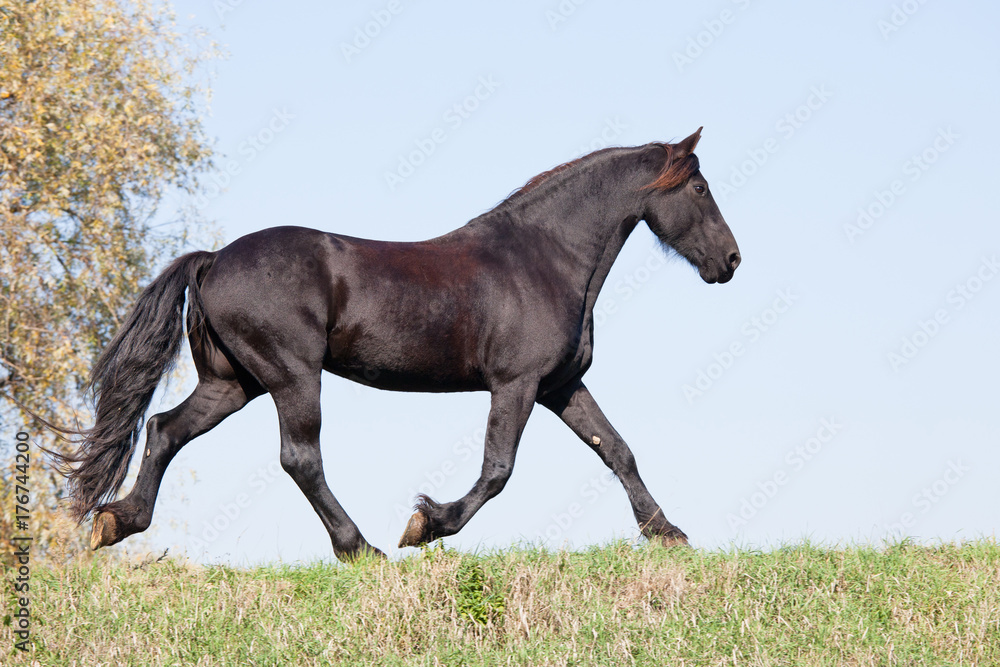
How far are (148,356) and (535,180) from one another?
3033 millimetres

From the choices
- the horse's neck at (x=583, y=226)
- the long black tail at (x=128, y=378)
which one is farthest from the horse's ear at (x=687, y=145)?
the long black tail at (x=128, y=378)

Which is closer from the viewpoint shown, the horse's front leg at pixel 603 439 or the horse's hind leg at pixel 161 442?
the horse's hind leg at pixel 161 442

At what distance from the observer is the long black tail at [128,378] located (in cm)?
665

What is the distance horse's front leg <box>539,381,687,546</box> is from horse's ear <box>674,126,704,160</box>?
189cm

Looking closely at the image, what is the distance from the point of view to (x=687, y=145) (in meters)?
7.62

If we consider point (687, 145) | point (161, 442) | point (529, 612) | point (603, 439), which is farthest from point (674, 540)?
point (161, 442)

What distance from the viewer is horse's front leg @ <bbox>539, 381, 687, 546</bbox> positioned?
7.50 m

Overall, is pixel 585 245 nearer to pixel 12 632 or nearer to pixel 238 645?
pixel 238 645

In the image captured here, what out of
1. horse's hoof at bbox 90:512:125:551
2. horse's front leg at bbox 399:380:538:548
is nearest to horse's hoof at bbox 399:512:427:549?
horse's front leg at bbox 399:380:538:548

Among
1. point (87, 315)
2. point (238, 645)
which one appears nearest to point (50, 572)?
point (238, 645)

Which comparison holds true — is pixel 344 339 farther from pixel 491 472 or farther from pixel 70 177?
pixel 70 177

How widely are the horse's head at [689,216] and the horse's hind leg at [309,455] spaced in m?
2.87

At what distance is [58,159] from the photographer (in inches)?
537

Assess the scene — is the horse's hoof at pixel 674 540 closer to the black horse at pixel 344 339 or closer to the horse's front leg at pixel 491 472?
the black horse at pixel 344 339
